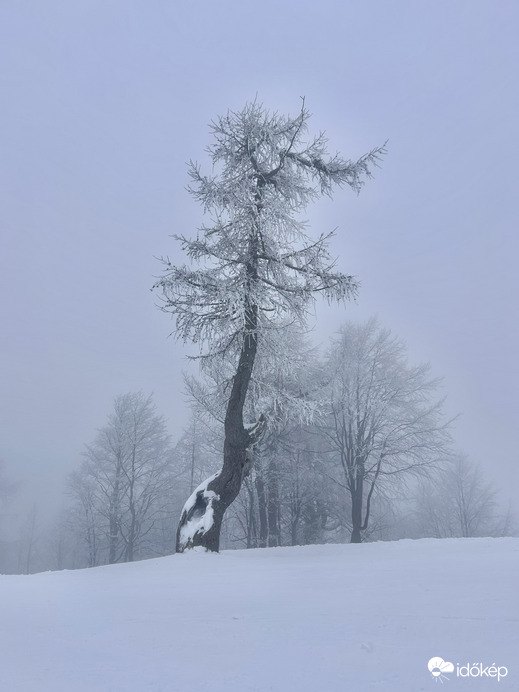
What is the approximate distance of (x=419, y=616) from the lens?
3.43m

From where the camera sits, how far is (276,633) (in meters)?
3.39

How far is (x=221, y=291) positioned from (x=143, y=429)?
18409 mm

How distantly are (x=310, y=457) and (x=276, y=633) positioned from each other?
59.1 ft

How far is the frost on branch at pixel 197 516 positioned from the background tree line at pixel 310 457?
7.25 ft

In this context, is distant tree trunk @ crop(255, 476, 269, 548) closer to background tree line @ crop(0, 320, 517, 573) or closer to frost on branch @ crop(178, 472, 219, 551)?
background tree line @ crop(0, 320, 517, 573)

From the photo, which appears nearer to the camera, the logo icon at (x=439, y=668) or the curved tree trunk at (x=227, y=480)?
the logo icon at (x=439, y=668)

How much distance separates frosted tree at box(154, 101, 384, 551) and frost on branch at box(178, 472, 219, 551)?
20mm

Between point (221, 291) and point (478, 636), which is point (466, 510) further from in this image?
point (478, 636)

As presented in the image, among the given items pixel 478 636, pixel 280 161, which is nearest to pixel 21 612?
pixel 478 636

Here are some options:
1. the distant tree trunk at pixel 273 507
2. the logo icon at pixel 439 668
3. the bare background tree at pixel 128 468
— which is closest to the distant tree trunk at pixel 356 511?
the distant tree trunk at pixel 273 507

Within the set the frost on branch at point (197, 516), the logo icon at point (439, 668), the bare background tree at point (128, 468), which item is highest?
the bare background tree at point (128, 468)

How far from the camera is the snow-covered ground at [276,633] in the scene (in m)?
2.72

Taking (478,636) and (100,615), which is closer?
(478,636)

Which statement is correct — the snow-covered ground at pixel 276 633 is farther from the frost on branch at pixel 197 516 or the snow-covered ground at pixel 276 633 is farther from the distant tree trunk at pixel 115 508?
the distant tree trunk at pixel 115 508
